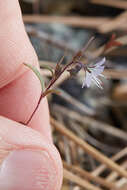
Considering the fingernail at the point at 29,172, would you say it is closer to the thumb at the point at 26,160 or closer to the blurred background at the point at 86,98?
the thumb at the point at 26,160

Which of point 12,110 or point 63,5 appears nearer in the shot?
point 12,110

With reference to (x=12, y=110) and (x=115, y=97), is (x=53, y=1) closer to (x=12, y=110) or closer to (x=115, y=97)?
(x=115, y=97)

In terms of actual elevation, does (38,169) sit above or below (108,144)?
above

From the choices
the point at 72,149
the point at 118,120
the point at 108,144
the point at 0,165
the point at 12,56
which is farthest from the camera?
the point at 118,120

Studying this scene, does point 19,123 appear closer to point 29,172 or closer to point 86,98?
point 29,172

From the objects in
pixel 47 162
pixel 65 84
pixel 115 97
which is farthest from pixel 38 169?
pixel 115 97

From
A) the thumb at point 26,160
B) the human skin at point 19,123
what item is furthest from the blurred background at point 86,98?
the thumb at point 26,160

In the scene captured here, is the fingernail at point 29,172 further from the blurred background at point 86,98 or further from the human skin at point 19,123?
the blurred background at point 86,98

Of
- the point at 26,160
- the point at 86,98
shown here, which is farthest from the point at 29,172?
the point at 86,98

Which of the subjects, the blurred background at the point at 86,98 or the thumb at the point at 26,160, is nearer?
the thumb at the point at 26,160
